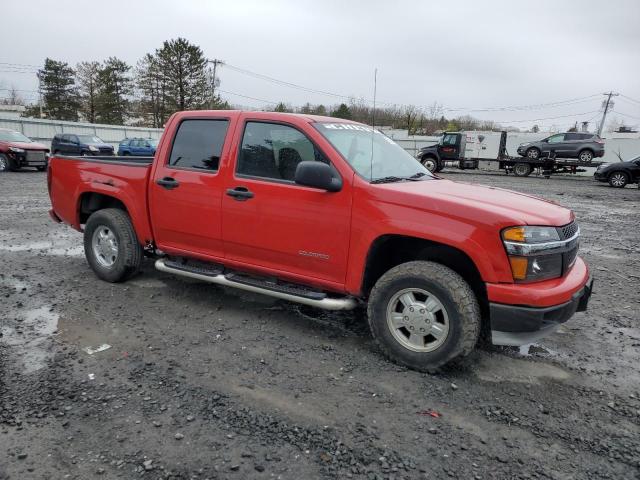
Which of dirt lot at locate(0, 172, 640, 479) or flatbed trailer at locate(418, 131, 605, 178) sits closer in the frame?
dirt lot at locate(0, 172, 640, 479)

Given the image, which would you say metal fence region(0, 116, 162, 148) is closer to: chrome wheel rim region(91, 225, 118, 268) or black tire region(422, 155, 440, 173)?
black tire region(422, 155, 440, 173)

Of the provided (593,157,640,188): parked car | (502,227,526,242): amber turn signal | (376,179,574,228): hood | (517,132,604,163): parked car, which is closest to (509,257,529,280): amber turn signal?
(502,227,526,242): amber turn signal

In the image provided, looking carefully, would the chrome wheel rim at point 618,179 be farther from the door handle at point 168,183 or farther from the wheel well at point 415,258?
the door handle at point 168,183

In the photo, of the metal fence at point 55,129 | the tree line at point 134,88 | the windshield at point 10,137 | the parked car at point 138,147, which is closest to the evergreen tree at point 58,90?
the tree line at point 134,88

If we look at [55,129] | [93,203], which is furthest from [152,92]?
[93,203]

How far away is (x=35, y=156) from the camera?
18281 millimetres

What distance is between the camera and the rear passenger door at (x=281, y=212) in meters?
3.61

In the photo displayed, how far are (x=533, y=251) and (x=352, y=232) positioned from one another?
49.8 inches

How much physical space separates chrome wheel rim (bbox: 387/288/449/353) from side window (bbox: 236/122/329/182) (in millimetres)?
1252

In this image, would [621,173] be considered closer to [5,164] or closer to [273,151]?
[273,151]

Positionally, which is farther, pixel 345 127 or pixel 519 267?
pixel 345 127

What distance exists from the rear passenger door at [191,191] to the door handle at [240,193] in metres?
0.14

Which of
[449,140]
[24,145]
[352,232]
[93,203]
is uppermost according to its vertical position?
[449,140]

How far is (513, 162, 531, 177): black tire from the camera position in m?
27.7
